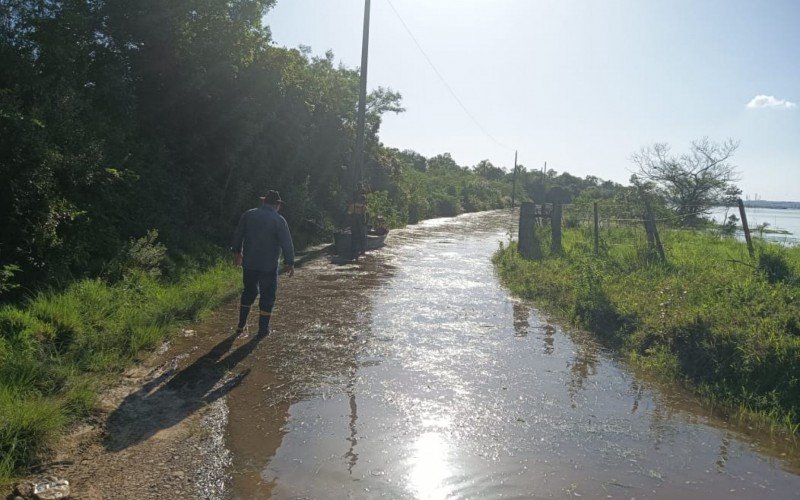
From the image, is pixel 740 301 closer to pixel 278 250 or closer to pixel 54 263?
pixel 278 250

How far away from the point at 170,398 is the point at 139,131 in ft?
28.0

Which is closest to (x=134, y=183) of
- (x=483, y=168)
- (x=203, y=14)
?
(x=203, y=14)

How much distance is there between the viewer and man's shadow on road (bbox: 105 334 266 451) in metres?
4.08

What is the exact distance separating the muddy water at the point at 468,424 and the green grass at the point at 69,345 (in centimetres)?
123

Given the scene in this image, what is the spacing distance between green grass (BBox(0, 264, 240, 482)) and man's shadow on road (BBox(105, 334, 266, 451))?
313 mm

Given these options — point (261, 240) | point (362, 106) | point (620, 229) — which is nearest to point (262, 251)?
point (261, 240)

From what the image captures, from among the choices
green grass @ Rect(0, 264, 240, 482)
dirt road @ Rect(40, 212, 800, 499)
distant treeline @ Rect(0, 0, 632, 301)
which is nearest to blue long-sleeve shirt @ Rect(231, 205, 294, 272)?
dirt road @ Rect(40, 212, 800, 499)

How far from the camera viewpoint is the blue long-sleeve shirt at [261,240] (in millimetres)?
6715

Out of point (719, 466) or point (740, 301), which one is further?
point (740, 301)

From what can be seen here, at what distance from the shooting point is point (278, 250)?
680 cm

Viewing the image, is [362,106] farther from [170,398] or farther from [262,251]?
[170,398]

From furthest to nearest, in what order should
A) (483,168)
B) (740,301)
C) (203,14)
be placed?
(483,168), (203,14), (740,301)

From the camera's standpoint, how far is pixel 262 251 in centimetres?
671

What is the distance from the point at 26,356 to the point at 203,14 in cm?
979
